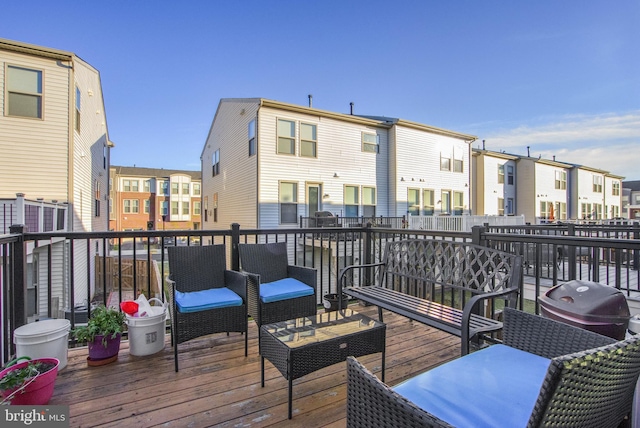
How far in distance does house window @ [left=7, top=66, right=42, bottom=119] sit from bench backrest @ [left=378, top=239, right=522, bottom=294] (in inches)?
394

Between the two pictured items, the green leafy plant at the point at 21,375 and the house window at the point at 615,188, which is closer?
the green leafy plant at the point at 21,375

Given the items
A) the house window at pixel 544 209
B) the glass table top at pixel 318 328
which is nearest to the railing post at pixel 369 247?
the glass table top at pixel 318 328

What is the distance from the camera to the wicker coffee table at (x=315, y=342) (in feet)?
5.98

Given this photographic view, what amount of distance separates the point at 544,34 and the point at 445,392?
34.4 ft

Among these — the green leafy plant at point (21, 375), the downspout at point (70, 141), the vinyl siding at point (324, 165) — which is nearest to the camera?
the green leafy plant at point (21, 375)

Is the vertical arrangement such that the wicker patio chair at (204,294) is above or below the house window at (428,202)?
below

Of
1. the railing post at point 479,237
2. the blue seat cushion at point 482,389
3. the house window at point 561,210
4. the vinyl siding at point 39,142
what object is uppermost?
the vinyl siding at point 39,142

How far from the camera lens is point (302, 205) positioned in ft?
38.8

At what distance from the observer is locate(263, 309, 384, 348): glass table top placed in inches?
76.2

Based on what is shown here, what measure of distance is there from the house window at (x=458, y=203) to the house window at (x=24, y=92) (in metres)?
15.9

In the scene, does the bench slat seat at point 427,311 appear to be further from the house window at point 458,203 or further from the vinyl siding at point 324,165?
the house window at point 458,203

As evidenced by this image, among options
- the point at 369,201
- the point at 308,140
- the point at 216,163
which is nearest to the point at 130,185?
the point at 216,163

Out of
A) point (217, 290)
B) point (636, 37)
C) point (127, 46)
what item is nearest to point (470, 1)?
point (636, 37)

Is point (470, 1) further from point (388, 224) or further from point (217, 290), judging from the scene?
point (217, 290)
